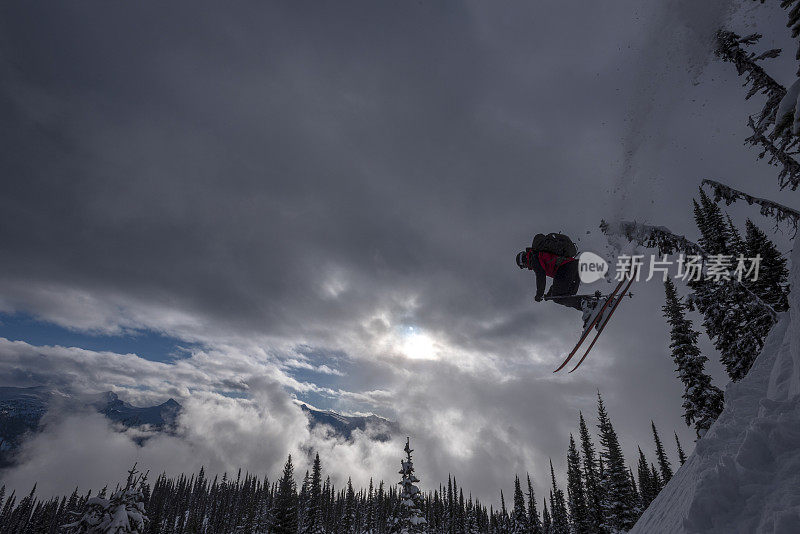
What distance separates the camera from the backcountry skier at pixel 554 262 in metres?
9.65

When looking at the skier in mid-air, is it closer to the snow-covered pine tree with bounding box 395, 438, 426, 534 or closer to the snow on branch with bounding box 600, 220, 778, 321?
the snow on branch with bounding box 600, 220, 778, 321

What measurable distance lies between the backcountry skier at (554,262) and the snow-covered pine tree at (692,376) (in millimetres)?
16041

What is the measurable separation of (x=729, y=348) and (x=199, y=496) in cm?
17062

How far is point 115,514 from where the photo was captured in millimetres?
14984

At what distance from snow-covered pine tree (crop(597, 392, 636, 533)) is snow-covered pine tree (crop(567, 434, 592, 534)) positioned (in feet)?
27.0

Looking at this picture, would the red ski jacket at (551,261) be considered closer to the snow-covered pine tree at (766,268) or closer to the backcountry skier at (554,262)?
the backcountry skier at (554,262)

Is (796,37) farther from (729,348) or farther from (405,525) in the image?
(405,525)

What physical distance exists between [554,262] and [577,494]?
160 ft

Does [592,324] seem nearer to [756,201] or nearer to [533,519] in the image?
[756,201]

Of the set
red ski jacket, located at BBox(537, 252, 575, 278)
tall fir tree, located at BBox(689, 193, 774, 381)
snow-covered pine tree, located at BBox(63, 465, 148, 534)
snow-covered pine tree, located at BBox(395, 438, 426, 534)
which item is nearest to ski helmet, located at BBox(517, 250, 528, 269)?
red ski jacket, located at BBox(537, 252, 575, 278)

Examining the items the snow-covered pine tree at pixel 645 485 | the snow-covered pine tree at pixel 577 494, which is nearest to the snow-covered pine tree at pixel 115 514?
the snow-covered pine tree at pixel 577 494

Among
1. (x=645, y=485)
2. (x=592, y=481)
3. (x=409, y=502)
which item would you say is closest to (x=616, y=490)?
(x=592, y=481)

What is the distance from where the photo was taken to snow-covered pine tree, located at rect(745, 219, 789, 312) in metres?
20.7

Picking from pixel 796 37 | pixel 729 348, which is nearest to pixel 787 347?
pixel 796 37
